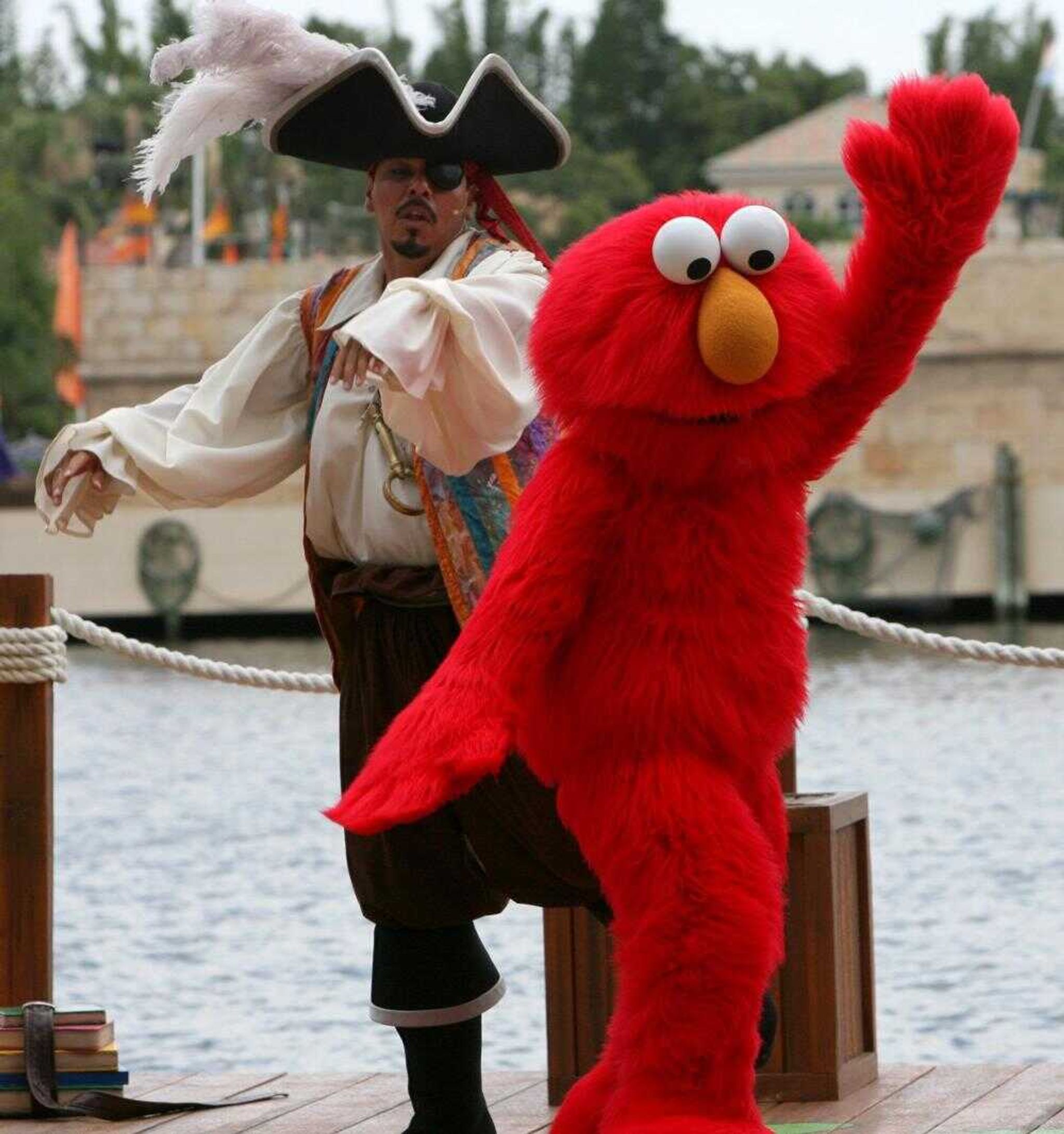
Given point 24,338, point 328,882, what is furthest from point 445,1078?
point 24,338

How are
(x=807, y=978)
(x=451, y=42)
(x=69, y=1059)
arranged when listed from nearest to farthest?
(x=807, y=978), (x=69, y=1059), (x=451, y=42)

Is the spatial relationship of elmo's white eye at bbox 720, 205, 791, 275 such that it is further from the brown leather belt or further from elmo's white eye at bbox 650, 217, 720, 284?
the brown leather belt

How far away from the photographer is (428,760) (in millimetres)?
2756

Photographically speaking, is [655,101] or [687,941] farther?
[655,101]

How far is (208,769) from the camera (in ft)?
49.7

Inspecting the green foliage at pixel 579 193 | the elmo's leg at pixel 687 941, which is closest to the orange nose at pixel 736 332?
the elmo's leg at pixel 687 941

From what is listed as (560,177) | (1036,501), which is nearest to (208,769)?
(1036,501)

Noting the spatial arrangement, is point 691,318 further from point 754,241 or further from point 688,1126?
point 688,1126

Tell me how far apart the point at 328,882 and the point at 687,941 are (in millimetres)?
7455

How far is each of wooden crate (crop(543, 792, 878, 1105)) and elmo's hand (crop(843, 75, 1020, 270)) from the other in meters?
1.16

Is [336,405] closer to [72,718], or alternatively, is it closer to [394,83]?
[394,83]

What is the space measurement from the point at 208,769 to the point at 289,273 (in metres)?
15.9

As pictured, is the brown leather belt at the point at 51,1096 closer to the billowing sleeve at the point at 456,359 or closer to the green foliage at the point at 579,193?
the billowing sleeve at the point at 456,359

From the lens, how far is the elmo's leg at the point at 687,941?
2.81 metres
